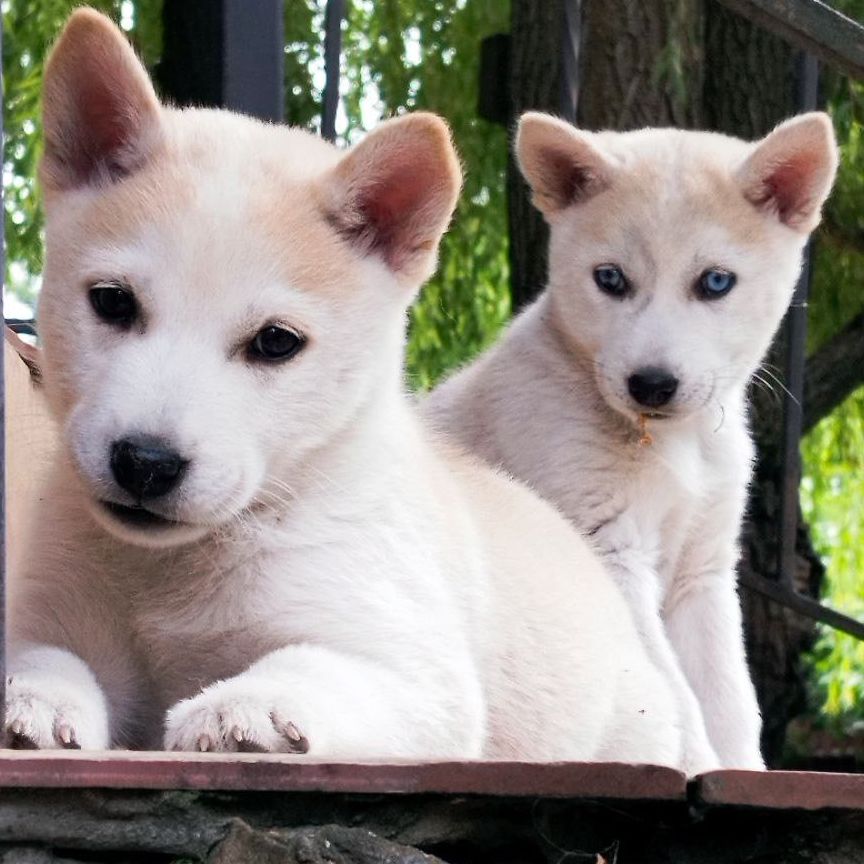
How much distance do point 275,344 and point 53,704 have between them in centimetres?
78

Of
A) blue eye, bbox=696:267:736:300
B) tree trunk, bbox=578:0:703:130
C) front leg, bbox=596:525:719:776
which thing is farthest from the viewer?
tree trunk, bbox=578:0:703:130

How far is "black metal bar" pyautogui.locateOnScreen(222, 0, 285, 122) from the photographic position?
474 centimetres

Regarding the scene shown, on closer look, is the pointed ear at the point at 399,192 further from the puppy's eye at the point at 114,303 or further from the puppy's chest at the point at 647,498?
the puppy's chest at the point at 647,498

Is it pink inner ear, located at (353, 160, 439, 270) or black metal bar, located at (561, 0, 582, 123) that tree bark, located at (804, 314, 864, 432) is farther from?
pink inner ear, located at (353, 160, 439, 270)

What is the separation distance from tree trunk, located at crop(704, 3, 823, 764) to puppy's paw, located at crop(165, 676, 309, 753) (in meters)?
4.62

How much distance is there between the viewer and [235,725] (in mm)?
2611

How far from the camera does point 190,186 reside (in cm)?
310

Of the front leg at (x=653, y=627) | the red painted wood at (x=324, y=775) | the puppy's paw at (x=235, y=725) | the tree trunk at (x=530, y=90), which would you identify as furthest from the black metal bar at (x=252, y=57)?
the red painted wood at (x=324, y=775)

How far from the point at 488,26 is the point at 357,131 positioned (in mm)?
922

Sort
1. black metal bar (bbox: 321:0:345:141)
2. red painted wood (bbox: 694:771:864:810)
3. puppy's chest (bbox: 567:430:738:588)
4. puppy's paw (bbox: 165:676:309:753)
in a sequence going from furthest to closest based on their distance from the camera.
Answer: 1. puppy's chest (bbox: 567:430:738:588)
2. black metal bar (bbox: 321:0:345:141)
3. puppy's paw (bbox: 165:676:309:753)
4. red painted wood (bbox: 694:771:864:810)

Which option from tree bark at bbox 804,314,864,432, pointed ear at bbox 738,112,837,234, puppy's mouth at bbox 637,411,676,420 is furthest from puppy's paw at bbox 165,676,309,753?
tree bark at bbox 804,314,864,432

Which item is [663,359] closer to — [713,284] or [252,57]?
[713,284]

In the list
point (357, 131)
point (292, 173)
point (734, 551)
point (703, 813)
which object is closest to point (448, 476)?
point (292, 173)

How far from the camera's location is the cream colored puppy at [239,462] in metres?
2.82
